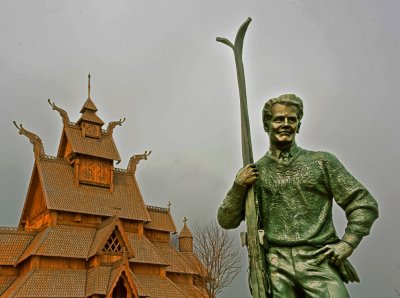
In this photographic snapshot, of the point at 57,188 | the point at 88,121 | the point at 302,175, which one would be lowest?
the point at 302,175

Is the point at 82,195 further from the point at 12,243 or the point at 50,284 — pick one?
the point at 50,284

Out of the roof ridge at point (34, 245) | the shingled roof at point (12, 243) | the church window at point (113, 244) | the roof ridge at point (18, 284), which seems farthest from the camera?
the shingled roof at point (12, 243)

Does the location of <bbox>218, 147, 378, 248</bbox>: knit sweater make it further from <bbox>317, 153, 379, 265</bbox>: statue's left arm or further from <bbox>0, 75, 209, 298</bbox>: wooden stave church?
<bbox>0, 75, 209, 298</bbox>: wooden stave church

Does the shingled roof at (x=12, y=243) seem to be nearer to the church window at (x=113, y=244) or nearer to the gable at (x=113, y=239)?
the gable at (x=113, y=239)

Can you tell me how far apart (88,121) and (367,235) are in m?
27.3

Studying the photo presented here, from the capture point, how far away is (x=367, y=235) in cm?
307

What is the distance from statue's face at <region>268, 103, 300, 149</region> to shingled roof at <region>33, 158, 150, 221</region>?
22.2m

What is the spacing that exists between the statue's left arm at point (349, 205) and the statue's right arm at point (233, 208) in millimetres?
613

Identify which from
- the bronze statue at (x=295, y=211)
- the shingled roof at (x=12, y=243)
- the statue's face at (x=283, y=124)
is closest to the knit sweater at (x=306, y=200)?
the bronze statue at (x=295, y=211)

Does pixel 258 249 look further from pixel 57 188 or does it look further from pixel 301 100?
pixel 57 188

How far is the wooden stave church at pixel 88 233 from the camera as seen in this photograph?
72.0 feet

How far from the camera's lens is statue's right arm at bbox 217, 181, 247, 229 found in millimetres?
3270

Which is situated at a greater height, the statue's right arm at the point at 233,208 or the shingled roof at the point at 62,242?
the shingled roof at the point at 62,242

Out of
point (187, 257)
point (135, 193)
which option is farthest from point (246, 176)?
point (187, 257)
